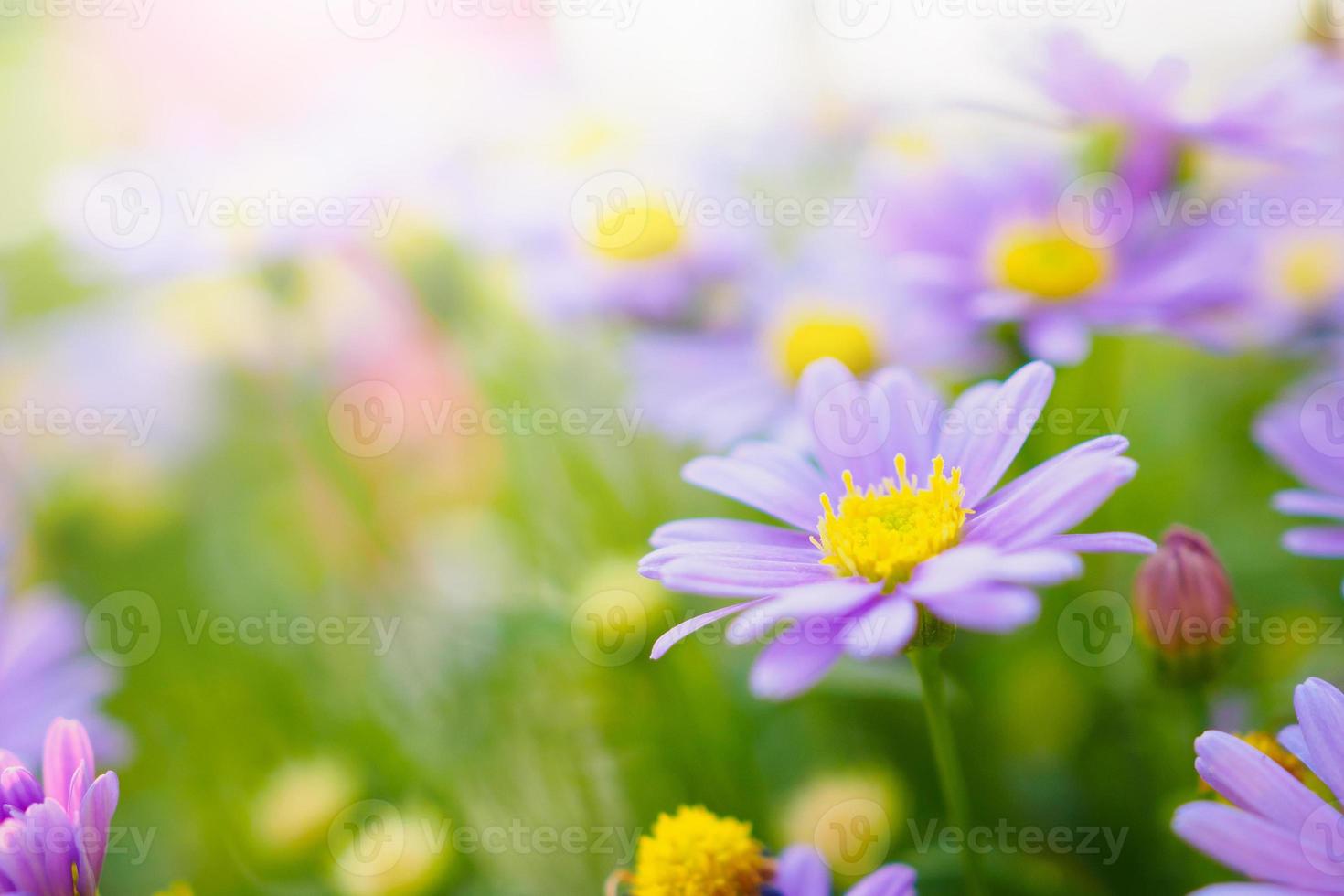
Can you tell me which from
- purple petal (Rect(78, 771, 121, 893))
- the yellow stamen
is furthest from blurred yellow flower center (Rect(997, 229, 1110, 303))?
purple petal (Rect(78, 771, 121, 893))

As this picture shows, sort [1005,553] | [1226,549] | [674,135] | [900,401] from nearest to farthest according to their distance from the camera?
1. [1005,553]
2. [900,401]
3. [1226,549]
4. [674,135]

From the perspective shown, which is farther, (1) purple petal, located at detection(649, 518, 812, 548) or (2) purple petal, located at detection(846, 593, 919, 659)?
(1) purple petal, located at detection(649, 518, 812, 548)

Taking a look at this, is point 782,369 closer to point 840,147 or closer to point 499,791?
point 499,791

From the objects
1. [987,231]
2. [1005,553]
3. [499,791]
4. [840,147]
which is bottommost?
[499,791]

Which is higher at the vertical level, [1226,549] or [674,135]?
[674,135]

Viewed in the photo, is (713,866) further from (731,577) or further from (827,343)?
(827,343)

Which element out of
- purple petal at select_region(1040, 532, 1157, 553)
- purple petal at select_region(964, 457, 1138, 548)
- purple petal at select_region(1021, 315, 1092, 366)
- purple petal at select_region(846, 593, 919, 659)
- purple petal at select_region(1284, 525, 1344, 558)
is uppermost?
purple petal at select_region(1021, 315, 1092, 366)

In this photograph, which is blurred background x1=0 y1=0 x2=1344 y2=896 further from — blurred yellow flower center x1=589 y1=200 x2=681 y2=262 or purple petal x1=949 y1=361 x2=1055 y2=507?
purple petal x1=949 y1=361 x2=1055 y2=507

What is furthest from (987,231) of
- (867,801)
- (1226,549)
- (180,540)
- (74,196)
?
(180,540)
